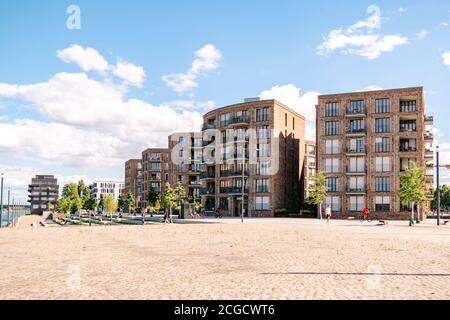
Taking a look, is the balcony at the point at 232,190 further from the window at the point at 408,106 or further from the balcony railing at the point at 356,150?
the window at the point at 408,106

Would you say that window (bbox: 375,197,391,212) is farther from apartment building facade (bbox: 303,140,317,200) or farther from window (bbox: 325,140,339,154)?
apartment building facade (bbox: 303,140,317,200)

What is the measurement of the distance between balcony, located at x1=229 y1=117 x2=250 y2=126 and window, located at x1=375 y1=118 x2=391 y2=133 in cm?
1936

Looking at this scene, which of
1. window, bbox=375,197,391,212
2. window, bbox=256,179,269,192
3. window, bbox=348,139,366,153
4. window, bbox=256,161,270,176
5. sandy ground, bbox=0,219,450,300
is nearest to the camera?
sandy ground, bbox=0,219,450,300

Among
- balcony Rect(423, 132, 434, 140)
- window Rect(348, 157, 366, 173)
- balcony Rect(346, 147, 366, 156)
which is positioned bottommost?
window Rect(348, 157, 366, 173)

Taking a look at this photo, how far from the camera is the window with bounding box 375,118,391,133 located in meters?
61.8

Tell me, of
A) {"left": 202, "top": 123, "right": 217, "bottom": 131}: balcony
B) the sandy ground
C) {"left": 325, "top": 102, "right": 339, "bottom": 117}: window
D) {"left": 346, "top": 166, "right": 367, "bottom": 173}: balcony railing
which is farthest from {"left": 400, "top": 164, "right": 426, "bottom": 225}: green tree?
{"left": 202, "top": 123, "right": 217, "bottom": 131}: balcony

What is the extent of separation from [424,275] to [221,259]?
19.3ft

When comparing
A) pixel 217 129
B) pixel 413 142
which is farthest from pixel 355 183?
pixel 217 129

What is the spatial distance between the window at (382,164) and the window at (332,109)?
29.2 ft

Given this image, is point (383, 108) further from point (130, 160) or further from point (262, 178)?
point (130, 160)

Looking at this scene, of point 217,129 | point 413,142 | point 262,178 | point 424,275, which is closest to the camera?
point 424,275

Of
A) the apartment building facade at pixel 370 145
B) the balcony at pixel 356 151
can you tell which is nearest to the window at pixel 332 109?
the apartment building facade at pixel 370 145

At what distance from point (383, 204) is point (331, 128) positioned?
42.9ft
